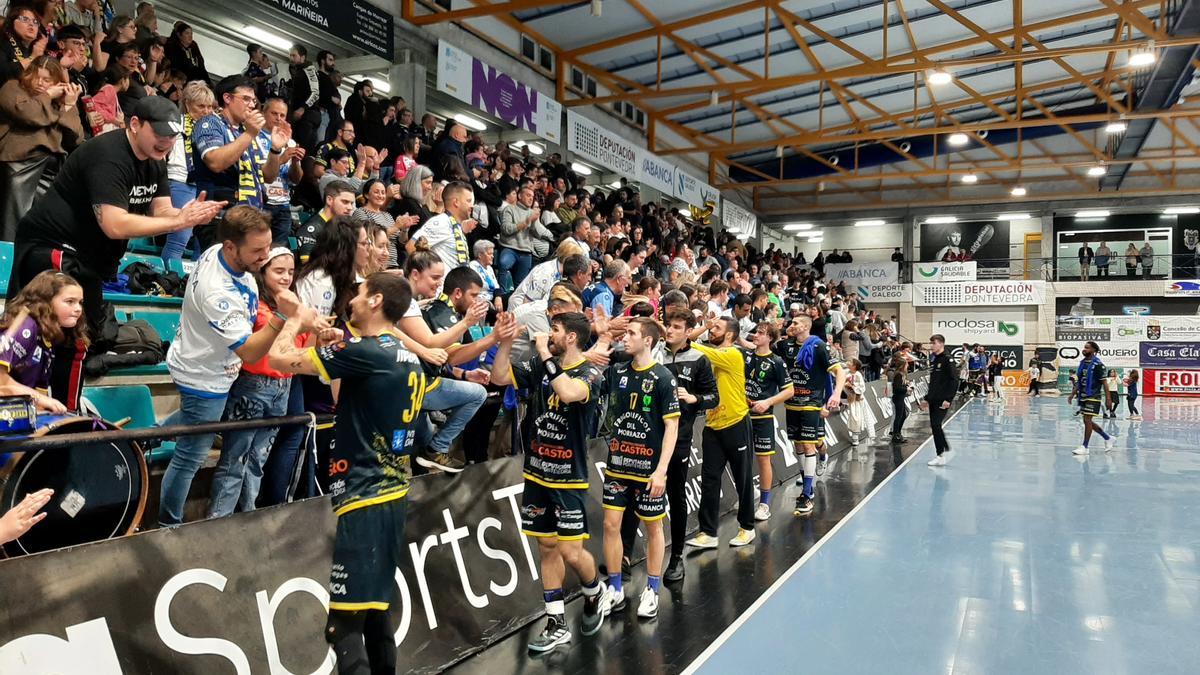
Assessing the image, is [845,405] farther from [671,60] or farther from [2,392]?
[2,392]

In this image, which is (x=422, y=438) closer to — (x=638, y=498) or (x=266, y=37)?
(x=638, y=498)

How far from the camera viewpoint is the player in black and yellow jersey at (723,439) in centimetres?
678

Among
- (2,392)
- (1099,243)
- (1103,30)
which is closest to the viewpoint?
(2,392)

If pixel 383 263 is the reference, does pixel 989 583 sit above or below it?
below

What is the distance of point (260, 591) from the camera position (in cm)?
347

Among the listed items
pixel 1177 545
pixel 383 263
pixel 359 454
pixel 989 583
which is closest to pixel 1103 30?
pixel 1177 545

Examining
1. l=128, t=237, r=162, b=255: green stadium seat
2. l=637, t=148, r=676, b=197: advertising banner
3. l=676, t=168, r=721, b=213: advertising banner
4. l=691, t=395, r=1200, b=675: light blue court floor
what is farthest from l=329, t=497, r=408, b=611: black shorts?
l=676, t=168, r=721, b=213: advertising banner

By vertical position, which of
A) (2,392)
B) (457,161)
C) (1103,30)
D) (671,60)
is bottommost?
(2,392)

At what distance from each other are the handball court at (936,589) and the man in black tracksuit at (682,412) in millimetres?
281

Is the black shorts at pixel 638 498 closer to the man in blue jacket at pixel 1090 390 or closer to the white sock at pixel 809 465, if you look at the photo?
the white sock at pixel 809 465

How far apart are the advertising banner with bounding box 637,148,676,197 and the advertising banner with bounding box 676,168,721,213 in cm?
46

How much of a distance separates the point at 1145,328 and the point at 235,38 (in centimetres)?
3264

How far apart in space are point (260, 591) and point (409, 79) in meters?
11.7

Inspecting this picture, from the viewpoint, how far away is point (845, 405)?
47.5 ft
